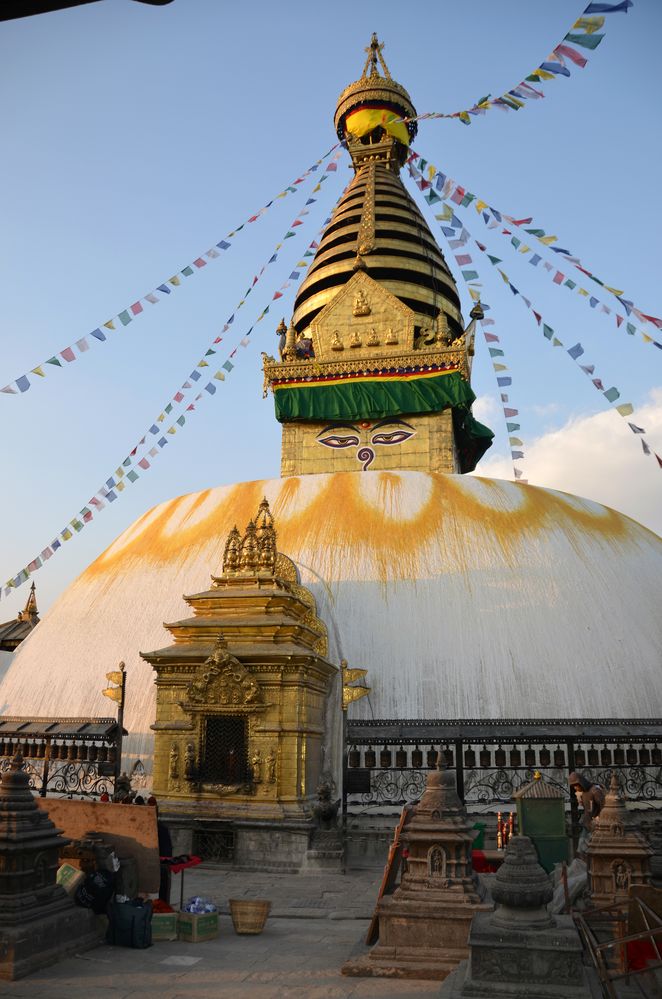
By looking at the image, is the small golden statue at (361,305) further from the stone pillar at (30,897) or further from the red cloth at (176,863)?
the stone pillar at (30,897)

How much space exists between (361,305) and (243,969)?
65.9ft

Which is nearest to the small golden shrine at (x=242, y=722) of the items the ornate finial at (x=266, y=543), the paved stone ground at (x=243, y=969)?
the ornate finial at (x=266, y=543)

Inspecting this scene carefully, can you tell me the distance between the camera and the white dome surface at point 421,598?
1271cm

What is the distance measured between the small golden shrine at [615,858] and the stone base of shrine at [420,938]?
1.05 meters

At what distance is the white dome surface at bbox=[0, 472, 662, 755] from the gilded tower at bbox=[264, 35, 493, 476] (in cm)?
502

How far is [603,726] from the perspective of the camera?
1116 centimetres

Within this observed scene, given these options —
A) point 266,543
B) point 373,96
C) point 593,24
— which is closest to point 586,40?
point 593,24

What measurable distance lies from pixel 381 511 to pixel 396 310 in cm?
981

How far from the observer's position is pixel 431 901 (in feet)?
19.3

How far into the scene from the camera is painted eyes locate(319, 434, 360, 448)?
71.1 ft

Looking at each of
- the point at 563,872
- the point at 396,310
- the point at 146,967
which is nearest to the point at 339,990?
the point at 146,967

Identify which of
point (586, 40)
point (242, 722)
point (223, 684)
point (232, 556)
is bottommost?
point (242, 722)

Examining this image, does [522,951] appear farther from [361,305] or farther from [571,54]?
[361,305]

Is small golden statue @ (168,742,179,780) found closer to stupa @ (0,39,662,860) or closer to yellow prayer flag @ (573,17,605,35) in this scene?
stupa @ (0,39,662,860)
